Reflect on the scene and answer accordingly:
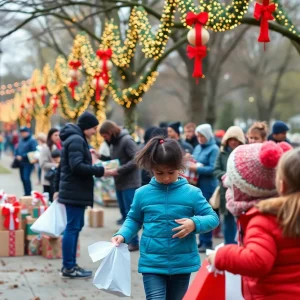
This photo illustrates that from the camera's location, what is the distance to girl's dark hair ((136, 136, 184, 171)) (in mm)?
4418

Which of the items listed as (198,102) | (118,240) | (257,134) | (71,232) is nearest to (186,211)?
(118,240)

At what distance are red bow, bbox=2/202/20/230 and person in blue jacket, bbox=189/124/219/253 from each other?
7.94 feet

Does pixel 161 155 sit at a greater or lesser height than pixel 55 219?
greater

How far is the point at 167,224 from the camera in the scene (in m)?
4.39

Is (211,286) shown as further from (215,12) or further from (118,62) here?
(118,62)

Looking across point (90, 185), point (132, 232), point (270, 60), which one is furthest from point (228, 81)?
point (132, 232)

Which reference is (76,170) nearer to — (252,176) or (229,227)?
(229,227)

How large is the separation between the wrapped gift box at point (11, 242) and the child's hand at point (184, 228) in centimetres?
513

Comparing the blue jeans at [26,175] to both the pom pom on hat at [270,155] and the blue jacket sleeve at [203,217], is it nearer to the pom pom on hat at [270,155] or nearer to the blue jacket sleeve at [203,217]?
the blue jacket sleeve at [203,217]

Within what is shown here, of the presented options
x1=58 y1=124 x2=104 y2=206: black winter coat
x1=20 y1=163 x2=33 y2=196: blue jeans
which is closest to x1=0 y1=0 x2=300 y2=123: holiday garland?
x1=20 y1=163 x2=33 y2=196: blue jeans

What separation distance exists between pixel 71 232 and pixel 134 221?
3.19 metres

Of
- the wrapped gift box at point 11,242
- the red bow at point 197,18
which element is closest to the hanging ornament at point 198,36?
the red bow at point 197,18

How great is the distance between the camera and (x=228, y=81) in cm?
4931

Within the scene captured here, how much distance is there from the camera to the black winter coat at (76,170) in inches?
293
